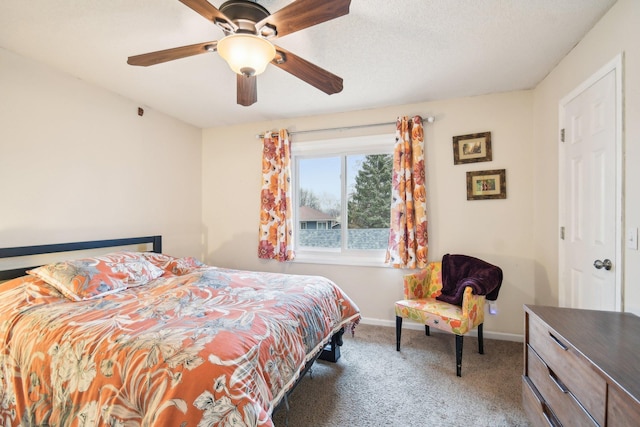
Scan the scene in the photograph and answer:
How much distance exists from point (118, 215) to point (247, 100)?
1.96m

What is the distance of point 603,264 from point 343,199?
2.34 metres

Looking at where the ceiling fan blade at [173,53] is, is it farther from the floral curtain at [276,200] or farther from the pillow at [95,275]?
the floral curtain at [276,200]

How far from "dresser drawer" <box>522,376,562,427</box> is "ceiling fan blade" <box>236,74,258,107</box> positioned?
2398 mm

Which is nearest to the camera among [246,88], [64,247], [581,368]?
[581,368]

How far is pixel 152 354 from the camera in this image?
115 centimetres

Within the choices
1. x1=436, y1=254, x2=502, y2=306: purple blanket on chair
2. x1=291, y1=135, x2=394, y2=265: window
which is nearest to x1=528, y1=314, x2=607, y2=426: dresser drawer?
x1=436, y1=254, x2=502, y2=306: purple blanket on chair

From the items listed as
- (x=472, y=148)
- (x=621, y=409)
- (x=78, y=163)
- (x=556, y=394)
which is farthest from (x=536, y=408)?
(x=78, y=163)

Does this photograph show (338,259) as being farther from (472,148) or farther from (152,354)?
(152,354)

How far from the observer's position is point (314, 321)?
6.12ft

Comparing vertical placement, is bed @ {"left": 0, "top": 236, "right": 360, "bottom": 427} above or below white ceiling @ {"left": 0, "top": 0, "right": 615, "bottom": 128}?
below

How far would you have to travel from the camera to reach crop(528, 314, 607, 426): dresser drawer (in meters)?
0.95

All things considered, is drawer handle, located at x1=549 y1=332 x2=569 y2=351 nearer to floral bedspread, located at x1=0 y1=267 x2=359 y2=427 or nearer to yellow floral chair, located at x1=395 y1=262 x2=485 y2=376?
yellow floral chair, located at x1=395 y1=262 x2=485 y2=376

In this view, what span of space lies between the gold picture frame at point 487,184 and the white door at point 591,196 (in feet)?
1.86

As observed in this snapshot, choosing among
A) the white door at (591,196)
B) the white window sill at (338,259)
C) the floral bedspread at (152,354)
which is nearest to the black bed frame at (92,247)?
the floral bedspread at (152,354)
